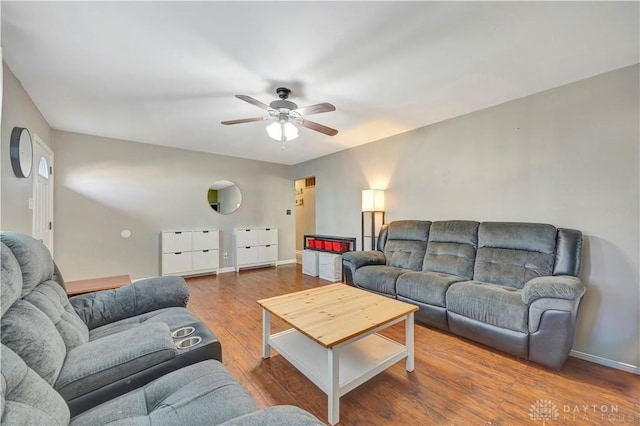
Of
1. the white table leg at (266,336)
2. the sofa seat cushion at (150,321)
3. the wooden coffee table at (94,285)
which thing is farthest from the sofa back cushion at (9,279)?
the wooden coffee table at (94,285)

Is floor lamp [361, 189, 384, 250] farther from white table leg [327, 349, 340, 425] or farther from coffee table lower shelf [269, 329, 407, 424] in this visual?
white table leg [327, 349, 340, 425]

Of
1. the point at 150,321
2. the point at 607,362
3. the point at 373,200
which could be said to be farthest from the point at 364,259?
the point at 150,321

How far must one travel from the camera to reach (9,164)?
6.46 ft

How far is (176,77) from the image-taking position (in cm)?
222

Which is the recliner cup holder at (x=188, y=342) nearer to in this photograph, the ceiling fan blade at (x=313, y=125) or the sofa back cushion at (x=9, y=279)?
the sofa back cushion at (x=9, y=279)

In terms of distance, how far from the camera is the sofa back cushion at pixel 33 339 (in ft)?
3.00

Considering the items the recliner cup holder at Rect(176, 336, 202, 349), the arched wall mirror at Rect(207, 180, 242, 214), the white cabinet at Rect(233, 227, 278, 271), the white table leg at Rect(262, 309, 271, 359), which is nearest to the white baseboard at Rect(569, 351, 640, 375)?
the white table leg at Rect(262, 309, 271, 359)

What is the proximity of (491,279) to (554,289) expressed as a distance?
0.67 meters

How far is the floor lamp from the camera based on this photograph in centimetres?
397

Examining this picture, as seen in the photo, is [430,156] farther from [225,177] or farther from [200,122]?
[225,177]

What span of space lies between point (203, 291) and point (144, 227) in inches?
64.2

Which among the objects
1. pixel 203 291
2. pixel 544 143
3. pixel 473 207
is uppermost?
pixel 544 143

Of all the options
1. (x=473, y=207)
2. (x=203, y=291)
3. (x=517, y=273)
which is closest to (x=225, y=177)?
(x=203, y=291)

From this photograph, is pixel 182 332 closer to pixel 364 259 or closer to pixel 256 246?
pixel 364 259
